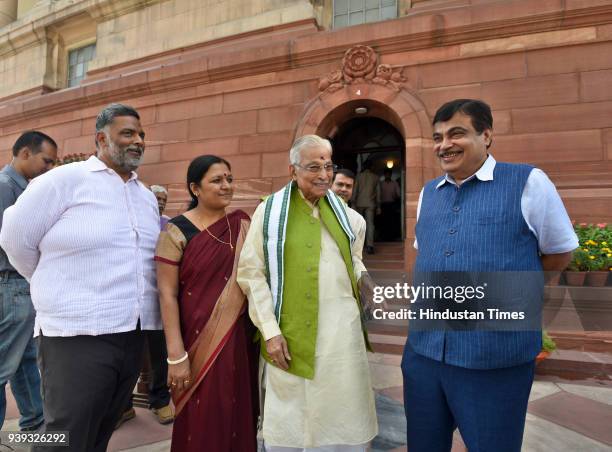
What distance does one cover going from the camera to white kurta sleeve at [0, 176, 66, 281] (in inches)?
73.1

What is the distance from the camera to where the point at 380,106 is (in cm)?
752

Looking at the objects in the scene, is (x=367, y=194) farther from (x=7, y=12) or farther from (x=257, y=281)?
(x=7, y=12)

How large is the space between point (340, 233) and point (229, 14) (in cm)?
916

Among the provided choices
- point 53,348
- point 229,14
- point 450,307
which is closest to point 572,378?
point 450,307

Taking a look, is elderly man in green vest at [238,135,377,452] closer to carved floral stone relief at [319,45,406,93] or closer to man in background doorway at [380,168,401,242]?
carved floral stone relief at [319,45,406,93]

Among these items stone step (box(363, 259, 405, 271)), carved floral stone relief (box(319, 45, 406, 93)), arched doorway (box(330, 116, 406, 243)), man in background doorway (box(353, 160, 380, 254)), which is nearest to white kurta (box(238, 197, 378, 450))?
stone step (box(363, 259, 405, 271))

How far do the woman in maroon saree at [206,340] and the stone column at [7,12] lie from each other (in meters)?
19.0

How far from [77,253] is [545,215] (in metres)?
2.16

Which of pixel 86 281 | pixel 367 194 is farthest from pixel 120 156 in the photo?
pixel 367 194

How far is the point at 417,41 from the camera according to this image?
7180 millimetres

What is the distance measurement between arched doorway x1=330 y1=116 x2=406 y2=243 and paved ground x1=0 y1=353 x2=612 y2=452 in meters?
5.60

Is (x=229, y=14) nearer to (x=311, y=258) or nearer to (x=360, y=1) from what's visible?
(x=360, y=1)

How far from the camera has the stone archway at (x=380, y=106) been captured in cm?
699

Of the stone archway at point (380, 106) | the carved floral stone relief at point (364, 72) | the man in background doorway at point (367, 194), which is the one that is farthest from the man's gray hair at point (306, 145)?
the man in background doorway at point (367, 194)
